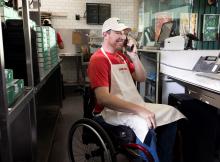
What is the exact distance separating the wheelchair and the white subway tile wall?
180 inches

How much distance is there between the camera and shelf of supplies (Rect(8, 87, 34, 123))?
105cm

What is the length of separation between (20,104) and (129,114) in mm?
688

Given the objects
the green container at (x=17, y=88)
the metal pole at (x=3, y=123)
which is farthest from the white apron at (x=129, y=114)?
the metal pole at (x=3, y=123)

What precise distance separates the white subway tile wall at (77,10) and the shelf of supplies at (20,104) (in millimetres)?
4801

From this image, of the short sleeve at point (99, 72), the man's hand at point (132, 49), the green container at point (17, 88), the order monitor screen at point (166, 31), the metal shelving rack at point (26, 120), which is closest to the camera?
the green container at point (17, 88)

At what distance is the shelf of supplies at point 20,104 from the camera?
1.05m

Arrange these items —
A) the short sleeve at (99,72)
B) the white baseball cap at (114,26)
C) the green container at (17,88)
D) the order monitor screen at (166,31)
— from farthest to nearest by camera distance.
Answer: the order monitor screen at (166,31) < the white baseball cap at (114,26) < the short sleeve at (99,72) < the green container at (17,88)

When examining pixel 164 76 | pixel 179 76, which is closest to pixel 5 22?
pixel 179 76

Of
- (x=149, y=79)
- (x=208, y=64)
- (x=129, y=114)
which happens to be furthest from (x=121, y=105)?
(x=149, y=79)

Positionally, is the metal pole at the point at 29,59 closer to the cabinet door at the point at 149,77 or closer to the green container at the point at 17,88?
the green container at the point at 17,88

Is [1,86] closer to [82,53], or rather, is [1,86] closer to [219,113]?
[219,113]

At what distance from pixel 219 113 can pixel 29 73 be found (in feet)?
5.72

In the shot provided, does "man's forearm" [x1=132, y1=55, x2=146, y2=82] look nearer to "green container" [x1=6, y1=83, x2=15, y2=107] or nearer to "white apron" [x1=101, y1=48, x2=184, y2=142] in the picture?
"white apron" [x1=101, y1=48, x2=184, y2=142]

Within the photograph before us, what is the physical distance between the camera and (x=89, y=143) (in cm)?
173
